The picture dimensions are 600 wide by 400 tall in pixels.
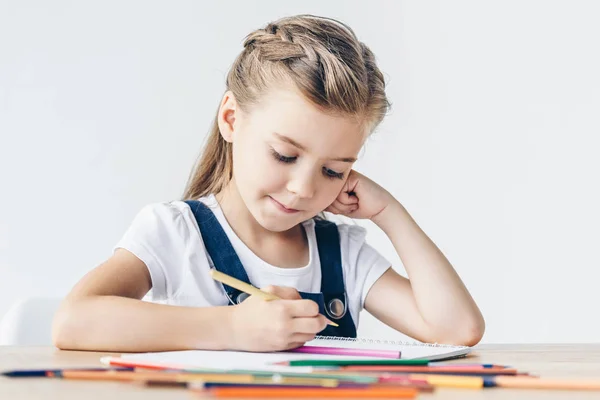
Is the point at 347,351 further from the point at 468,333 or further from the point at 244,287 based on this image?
the point at 468,333

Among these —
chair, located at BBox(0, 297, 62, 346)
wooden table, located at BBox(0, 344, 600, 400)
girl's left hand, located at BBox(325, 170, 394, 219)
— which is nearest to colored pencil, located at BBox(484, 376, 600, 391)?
wooden table, located at BBox(0, 344, 600, 400)

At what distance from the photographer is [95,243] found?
259 centimetres

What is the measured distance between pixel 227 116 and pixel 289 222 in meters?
0.20

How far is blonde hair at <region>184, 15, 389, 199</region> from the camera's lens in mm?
1164

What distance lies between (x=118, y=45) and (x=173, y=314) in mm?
1879

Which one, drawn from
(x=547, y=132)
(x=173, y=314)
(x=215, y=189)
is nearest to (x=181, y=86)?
(x=547, y=132)

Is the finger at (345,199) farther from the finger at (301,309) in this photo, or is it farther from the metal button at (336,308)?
the finger at (301,309)

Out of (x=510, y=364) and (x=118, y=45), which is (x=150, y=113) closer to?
(x=118, y=45)

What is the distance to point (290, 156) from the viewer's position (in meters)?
1.12

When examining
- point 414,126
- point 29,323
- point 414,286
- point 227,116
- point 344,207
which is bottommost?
point 29,323

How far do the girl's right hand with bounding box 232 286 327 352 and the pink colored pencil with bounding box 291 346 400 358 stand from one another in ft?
0.05

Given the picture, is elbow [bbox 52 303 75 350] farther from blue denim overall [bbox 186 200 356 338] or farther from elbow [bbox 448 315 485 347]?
elbow [bbox 448 315 485 347]

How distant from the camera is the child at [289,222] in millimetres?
1116

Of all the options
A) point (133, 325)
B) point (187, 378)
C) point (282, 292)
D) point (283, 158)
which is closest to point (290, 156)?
point (283, 158)
